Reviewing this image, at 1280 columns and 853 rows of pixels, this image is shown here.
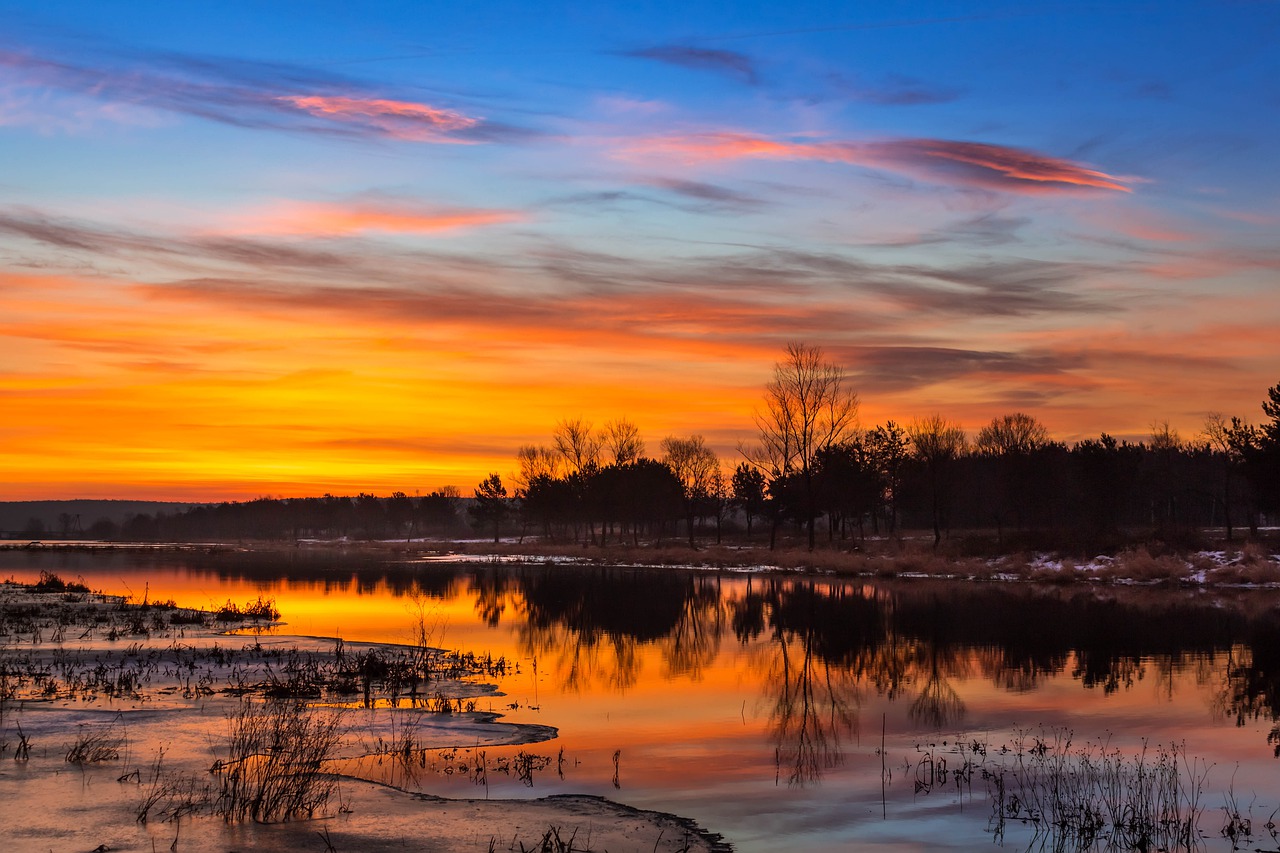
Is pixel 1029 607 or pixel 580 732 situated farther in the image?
pixel 1029 607

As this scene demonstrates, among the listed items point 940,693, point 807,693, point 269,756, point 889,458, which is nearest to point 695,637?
point 807,693

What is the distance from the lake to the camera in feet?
45.0

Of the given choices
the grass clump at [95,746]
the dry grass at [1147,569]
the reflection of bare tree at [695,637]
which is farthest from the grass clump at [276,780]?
the dry grass at [1147,569]

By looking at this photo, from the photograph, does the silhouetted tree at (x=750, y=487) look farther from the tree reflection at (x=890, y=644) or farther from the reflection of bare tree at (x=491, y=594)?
the tree reflection at (x=890, y=644)

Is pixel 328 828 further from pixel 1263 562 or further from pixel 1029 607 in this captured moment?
pixel 1263 562

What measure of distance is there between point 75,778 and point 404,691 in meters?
9.11

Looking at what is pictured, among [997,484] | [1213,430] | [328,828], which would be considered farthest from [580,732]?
[1213,430]

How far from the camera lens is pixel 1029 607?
4338cm

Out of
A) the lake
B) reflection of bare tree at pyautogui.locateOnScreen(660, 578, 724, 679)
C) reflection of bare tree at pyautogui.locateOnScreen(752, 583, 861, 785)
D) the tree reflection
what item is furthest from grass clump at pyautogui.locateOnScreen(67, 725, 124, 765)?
reflection of bare tree at pyautogui.locateOnScreen(660, 578, 724, 679)

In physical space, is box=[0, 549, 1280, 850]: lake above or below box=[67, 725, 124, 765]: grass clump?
below

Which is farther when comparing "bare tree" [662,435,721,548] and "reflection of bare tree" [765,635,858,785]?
"bare tree" [662,435,721,548]

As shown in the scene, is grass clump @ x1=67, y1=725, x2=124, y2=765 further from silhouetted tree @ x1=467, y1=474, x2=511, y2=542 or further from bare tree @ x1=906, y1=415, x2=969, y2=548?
silhouetted tree @ x1=467, y1=474, x2=511, y2=542

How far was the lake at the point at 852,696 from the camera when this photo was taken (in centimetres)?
1372

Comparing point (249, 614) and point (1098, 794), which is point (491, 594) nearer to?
point (249, 614)
